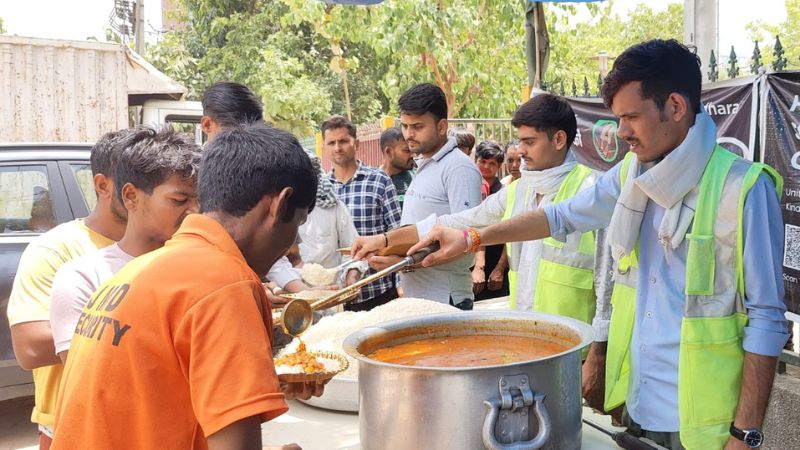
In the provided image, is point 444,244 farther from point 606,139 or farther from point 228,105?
point 606,139

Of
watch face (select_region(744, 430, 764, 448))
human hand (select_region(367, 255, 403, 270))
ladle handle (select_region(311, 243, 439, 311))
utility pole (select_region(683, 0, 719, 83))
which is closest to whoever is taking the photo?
watch face (select_region(744, 430, 764, 448))

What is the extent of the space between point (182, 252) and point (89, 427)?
0.30 metres

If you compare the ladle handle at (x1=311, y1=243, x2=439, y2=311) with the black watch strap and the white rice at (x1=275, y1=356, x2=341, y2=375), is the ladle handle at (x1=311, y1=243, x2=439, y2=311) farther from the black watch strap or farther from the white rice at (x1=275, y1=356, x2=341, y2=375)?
the black watch strap

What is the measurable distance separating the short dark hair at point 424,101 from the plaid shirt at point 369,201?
619mm

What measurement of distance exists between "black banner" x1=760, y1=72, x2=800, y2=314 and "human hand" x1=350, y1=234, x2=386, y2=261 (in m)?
→ 2.00

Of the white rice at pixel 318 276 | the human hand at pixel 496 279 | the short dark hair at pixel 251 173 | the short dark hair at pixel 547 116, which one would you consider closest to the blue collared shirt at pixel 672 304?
the short dark hair at pixel 547 116

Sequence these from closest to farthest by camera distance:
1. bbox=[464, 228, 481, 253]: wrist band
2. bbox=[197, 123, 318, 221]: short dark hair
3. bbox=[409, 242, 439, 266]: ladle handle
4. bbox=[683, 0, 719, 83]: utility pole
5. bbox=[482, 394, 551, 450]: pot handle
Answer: bbox=[197, 123, 318, 221]: short dark hair < bbox=[482, 394, 551, 450]: pot handle < bbox=[409, 242, 439, 266]: ladle handle < bbox=[464, 228, 481, 253]: wrist band < bbox=[683, 0, 719, 83]: utility pole

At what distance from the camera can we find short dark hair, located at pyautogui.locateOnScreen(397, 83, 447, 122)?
3.65m

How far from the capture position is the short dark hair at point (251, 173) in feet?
3.82

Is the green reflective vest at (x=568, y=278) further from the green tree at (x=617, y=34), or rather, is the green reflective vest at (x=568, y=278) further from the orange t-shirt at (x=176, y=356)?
the green tree at (x=617, y=34)

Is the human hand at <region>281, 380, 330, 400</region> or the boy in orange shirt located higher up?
the boy in orange shirt

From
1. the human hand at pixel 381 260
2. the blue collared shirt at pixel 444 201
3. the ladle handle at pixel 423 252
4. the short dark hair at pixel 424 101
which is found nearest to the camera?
the ladle handle at pixel 423 252

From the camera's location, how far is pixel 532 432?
133cm

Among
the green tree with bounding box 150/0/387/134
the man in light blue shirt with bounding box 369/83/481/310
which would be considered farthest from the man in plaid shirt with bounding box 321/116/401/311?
the green tree with bounding box 150/0/387/134
